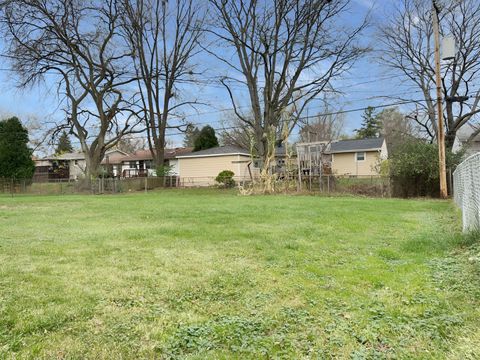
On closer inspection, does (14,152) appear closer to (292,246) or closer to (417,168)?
(417,168)

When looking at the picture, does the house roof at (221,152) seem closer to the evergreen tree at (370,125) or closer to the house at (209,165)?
the house at (209,165)

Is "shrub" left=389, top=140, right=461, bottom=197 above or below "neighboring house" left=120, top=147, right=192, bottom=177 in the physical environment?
→ below

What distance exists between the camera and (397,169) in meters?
16.9

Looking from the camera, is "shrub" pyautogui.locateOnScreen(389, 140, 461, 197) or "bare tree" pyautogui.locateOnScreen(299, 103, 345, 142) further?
"bare tree" pyautogui.locateOnScreen(299, 103, 345, 142)

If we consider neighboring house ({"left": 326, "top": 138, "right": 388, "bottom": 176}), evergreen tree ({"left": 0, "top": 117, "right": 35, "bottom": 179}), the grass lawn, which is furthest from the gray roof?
the grass lawn

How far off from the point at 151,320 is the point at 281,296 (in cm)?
112

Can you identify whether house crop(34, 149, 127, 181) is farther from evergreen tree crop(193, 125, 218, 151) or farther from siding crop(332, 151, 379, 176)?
siding crop(332, 151, 379, 176)

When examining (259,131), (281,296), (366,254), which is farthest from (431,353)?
(259,131)

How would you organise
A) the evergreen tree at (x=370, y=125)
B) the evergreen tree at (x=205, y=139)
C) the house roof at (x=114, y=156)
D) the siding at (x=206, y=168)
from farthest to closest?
the evergreen tree at (x=370, y=125) < the house roof at (x=114, y=156) < the evergreen tree at (x=205, y=139) < the siding at (x=206, y=168)

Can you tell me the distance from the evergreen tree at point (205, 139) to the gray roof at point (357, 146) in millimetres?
11150

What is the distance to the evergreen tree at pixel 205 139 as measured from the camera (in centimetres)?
3456

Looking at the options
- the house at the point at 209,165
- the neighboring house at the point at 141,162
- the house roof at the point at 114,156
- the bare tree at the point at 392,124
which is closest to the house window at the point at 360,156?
the house at the point at 209,165

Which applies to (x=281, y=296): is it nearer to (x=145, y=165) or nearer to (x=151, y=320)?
(x=151, y=320)

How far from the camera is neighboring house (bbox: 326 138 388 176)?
98.4 ft
